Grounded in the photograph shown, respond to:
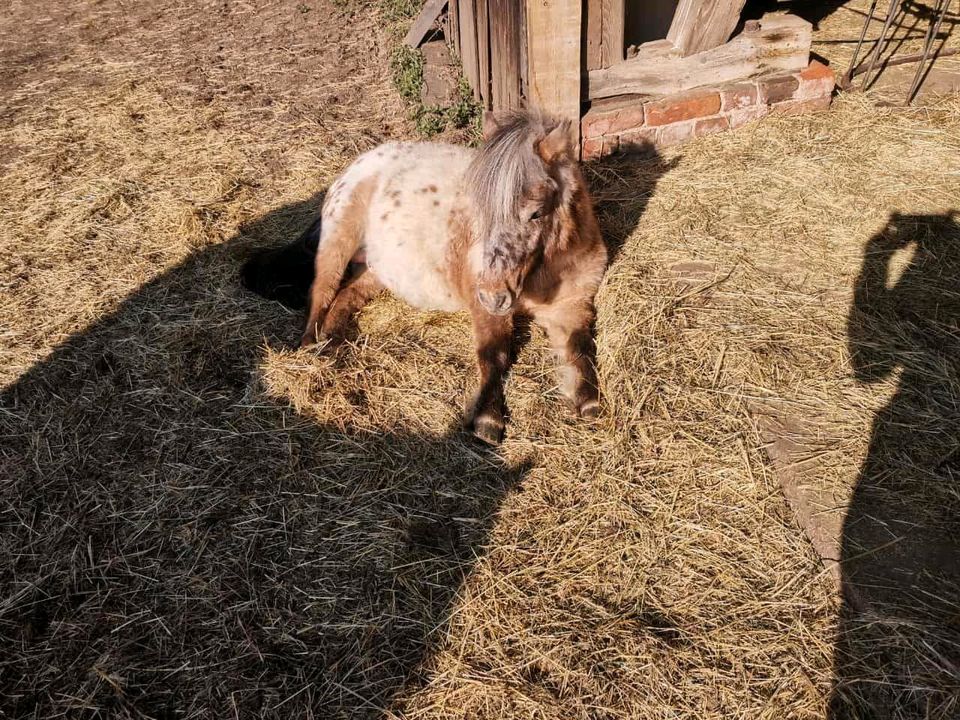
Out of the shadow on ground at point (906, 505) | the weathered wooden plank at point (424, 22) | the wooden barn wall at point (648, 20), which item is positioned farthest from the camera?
the weathered wooden plank at point (424, 22)

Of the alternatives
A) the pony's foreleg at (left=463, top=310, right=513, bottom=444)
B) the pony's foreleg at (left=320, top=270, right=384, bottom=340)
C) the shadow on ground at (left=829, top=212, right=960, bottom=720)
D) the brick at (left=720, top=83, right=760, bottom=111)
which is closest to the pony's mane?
the pony's foreleg at (left=463, top=310, right=513, bottom=444)

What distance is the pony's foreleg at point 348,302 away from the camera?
4.08 m

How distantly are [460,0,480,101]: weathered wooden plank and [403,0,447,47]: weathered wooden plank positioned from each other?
1.87 ft

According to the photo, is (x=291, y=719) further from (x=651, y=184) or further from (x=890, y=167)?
(x=890, y=167)

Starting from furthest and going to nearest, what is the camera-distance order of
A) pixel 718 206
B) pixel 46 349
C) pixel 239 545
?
pixel 718 206 → pixel 46 349 → pixel 239 545

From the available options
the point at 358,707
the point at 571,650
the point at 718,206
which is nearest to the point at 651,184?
the point at 718,206

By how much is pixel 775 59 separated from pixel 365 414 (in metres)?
4.46

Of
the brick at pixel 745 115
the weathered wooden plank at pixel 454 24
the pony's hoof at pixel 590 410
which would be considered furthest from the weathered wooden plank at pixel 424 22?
the pony's hoof at pixel 590 410

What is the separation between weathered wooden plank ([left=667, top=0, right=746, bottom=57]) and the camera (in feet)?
16.0

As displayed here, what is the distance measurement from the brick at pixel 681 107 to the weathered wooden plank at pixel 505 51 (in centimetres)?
109

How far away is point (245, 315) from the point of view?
13.6 feet

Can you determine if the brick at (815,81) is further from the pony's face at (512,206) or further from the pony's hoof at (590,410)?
the pony's hoof at (590,410)

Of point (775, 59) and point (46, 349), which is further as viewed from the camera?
point (775, 59)

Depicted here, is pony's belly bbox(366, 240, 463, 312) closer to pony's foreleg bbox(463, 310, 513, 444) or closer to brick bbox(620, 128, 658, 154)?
pony's foreleg bbox(463, 310, 513, 444)
